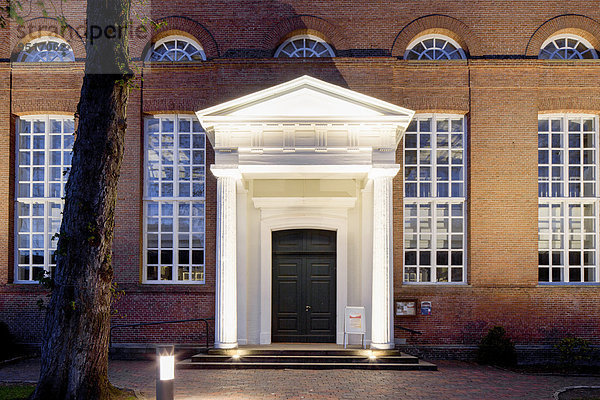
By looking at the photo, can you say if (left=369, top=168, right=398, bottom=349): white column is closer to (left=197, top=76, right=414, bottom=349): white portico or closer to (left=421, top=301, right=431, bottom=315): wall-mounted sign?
(left=197, top=76, right=414, bottom=349): white portico

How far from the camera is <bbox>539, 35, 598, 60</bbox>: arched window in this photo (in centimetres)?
1600

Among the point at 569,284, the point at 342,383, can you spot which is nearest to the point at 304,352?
the point at 342,383

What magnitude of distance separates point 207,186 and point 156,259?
2.51 metres

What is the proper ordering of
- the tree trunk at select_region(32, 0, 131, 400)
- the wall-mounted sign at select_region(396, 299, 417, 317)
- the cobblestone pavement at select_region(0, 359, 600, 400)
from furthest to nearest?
the wall-mounted sign at select_region(396, 299, 417, 317) < the cobblestone pavement at select_region(0, 359, 600, 400) < the tree trunk at select_region(32, 0, 131, 400)

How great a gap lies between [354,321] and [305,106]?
5316 millimetres

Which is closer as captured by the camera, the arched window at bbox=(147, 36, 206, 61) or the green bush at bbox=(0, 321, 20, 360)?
the green bush at bbox=(0, 321, 20, 360)

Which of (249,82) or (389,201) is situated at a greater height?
(249,82)

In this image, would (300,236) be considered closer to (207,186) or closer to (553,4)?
(207,186)

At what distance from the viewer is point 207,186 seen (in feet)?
51.1

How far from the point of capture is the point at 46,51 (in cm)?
1630

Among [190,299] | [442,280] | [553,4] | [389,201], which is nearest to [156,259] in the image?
[190,299]

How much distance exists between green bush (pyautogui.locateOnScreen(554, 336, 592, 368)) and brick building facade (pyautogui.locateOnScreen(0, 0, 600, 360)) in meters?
0.77

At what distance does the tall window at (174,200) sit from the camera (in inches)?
618

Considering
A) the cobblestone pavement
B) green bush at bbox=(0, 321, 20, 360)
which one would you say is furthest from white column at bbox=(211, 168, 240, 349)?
green bush at bbox=(0, 321, 20, 360)
